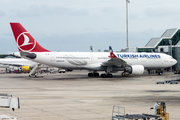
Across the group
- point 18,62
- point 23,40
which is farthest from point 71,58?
point 18,62

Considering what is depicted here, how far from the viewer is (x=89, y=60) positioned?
149ft

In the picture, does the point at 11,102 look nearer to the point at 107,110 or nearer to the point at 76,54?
the point at 107,110

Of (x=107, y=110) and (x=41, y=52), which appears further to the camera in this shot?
(x=41, y=52)

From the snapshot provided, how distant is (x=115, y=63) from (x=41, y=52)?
1204 centimetres

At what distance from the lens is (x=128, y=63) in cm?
4706

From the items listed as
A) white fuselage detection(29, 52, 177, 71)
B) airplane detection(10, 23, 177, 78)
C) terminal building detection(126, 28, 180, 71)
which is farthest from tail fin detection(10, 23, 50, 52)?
terminal building detection(126, 28, 180, 71)

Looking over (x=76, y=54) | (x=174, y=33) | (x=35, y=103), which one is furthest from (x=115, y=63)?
(x=174, y=33)

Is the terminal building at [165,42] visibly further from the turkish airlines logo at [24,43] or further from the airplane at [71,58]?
the turkish airlines logo at [24,43]

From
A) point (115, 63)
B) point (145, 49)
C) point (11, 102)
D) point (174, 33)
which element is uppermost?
point (174, 33)

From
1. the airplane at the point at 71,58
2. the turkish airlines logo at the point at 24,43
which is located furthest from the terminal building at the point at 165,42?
the turkish airlines logo at the point at 24,43

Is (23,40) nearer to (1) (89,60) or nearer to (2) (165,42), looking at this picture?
(1) (89,60)

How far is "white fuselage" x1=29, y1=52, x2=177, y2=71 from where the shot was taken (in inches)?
1710

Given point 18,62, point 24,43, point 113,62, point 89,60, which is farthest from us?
point 18,62

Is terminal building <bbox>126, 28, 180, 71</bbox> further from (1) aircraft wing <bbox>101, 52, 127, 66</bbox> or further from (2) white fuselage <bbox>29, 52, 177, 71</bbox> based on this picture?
(1) aircraft wing <bbox>101, 52, 127, 66</bbox>
